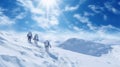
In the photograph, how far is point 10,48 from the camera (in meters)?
62.2

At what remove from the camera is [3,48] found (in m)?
59.6

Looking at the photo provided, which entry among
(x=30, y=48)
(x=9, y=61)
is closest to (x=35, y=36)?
(x=30, y=48)

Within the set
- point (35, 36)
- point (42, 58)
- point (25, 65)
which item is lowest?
point (25, 65)

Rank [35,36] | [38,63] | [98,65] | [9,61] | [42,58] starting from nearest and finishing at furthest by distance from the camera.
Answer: [9,61], [38,63], [42,58], [35,36], [98,65]

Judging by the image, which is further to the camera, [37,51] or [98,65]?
[98,65]

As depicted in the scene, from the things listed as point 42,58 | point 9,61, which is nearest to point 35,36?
point 42,58

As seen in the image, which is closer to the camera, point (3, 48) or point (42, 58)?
point (3, 48)

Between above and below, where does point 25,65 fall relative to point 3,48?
below

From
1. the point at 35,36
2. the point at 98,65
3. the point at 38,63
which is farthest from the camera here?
the point at 98,65

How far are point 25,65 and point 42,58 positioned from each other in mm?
9770

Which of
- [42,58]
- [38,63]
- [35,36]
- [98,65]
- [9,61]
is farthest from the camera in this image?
[98,65]

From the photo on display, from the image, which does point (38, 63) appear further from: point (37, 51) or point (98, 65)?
point (98, 65)

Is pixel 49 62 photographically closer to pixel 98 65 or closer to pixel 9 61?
pixel 9 61

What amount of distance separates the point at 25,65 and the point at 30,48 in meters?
13.5
